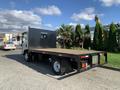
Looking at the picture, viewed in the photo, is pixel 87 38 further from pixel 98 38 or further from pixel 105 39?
pixel 105 39

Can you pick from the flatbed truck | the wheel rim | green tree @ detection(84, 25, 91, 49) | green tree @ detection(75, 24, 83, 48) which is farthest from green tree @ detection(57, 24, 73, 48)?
the wheel rim

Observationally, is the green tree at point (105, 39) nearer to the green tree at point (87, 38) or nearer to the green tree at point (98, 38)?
the green tree at point (98, 38)

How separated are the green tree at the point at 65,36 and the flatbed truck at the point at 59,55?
1242 centimetres

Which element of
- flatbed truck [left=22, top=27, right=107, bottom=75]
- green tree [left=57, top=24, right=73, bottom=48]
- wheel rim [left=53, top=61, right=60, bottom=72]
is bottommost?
wheel rim [left=53, top=61, right=60, bottom=72]

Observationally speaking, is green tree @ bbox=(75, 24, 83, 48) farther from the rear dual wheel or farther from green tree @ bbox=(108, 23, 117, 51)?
the rear dual wheel

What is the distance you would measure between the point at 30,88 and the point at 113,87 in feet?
10.2

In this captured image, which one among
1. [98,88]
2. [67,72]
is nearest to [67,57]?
[67,72]

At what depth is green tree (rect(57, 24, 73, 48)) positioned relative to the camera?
952 inches

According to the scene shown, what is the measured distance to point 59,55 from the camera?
709 cm

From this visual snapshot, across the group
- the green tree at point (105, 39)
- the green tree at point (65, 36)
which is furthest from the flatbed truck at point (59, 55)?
the green tree at point (65, 36)

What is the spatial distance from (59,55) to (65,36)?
17360mm

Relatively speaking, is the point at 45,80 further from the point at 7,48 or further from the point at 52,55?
the point at 7,48

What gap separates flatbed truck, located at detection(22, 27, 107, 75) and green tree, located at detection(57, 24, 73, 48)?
40.8ft

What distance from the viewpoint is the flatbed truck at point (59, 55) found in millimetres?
6672
